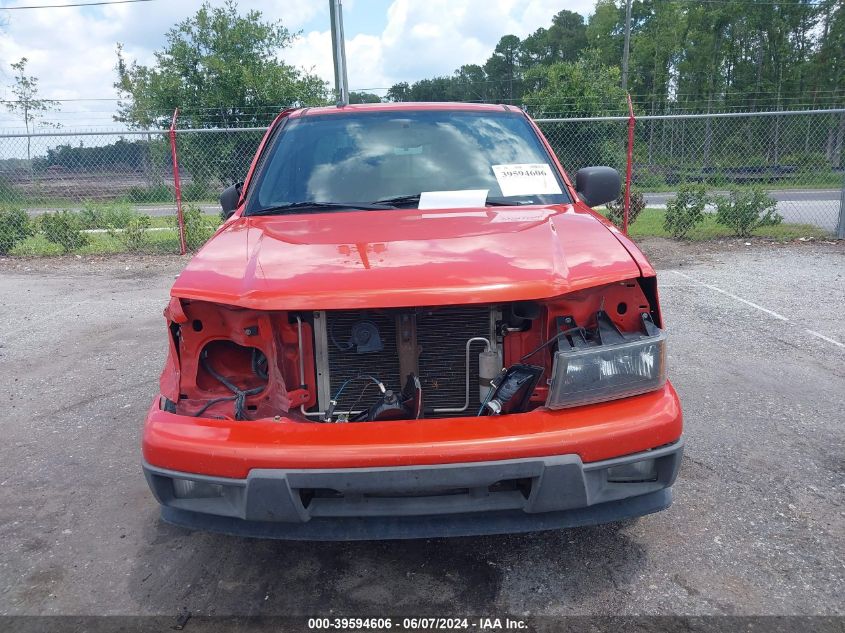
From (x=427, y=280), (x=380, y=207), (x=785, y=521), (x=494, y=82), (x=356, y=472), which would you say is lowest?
(x=785, y=521)

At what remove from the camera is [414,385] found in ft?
7.63

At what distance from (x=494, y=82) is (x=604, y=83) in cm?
3421

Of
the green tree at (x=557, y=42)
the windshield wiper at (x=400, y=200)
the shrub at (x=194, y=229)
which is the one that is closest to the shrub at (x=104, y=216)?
the shrub at (x=194, y=229)

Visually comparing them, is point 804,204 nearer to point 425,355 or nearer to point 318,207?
point 318,207

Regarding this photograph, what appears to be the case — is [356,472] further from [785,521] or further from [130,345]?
[130,345]

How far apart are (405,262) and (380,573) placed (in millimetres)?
1260

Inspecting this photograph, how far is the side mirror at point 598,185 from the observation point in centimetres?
381

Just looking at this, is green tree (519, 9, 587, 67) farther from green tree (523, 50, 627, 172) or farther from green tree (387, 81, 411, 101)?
green tree (523, 50, 627, 172)

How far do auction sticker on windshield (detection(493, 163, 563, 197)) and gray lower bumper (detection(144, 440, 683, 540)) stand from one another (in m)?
1.64

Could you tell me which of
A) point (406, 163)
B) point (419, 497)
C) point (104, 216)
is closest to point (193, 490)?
point (419, 497)

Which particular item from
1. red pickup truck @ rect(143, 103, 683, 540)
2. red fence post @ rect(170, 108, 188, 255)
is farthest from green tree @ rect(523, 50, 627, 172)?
red pickup truck @ rect(143, 103, 683, 540)

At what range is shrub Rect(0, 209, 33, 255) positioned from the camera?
409 inches

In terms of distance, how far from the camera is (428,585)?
2471mm

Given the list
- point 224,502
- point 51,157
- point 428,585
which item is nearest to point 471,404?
point 428,585
